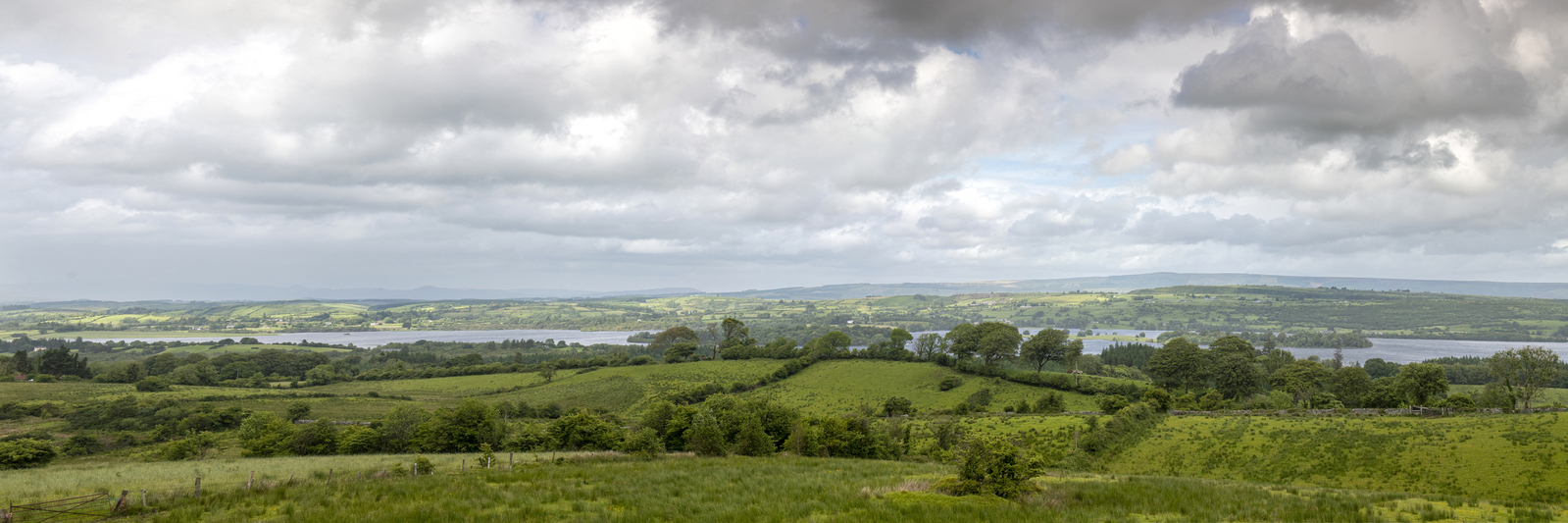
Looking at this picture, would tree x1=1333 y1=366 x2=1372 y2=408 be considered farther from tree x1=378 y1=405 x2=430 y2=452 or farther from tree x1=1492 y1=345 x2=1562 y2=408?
tree x1=378 y1=405 x2=430 y2=452

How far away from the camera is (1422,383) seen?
5497 cm

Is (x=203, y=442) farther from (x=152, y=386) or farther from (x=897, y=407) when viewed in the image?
(x=897, y=407)

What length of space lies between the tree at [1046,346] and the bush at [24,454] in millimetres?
91549

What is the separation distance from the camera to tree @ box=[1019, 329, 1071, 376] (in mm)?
82500

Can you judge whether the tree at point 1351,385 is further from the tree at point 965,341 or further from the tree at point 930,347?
the tree at point 930,347

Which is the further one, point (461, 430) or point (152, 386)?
point (152, 386)

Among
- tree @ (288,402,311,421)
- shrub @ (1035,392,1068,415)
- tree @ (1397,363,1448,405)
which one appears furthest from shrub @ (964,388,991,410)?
tree @ (288,402,311,421)

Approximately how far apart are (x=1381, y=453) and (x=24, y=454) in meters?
79.4

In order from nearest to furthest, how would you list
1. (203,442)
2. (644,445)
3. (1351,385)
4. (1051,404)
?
(644,445), (203,442), (1051,404), (1351,385)

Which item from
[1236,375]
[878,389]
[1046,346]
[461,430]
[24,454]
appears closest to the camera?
[24,454]

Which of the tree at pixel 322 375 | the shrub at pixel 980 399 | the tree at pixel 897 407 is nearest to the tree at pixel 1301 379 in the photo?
the shrub at pixel 980 399

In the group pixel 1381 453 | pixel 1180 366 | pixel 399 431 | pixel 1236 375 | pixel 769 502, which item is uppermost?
pixel 769 502

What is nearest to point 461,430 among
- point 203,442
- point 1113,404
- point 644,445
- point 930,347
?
point 644,445

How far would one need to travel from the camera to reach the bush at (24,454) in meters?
37.4
